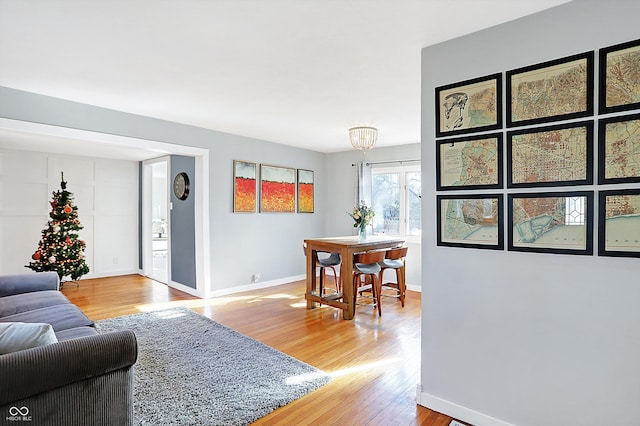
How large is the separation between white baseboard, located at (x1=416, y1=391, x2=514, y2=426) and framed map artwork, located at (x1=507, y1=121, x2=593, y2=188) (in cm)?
139

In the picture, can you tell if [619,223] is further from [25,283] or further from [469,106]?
[25,283]

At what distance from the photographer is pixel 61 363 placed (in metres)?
1.50

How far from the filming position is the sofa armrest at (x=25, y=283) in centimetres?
312

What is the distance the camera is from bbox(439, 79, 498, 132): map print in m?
2.06

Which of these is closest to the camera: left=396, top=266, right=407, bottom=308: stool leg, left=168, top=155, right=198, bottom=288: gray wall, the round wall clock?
left=396, top=266, right=407, bottom=308: stool leg

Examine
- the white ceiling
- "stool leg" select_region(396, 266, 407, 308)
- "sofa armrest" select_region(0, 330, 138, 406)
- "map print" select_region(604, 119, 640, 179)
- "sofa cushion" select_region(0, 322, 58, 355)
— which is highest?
the white ceiling

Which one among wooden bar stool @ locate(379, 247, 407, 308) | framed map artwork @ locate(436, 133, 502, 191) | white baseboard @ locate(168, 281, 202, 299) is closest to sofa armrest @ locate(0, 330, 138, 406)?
framed map artwork @ locate(436, 133, 502, 191)

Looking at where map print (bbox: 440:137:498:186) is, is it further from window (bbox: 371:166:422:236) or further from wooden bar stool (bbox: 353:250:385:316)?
window (bbox: 371:166:422:236)

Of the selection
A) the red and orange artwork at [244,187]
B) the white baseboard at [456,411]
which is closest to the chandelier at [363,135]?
the red and orange artwork at [244,187]

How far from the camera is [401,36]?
222cm

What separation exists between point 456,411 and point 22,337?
2.42 meters

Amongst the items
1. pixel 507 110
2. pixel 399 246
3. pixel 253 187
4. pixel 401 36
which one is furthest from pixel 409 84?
pixel 253 187

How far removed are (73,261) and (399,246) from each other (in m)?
5.26

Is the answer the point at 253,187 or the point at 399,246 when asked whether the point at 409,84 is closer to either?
the point at 399,246
